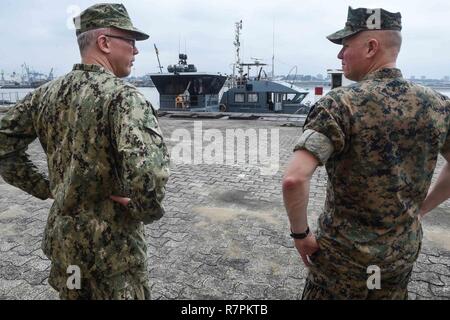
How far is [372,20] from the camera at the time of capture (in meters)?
1.69

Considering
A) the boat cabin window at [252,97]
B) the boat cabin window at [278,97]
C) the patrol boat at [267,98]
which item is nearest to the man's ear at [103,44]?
the patrol boat at [267,98]

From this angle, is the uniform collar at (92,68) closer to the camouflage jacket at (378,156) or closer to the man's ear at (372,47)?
the camouflage jacket at (378,156)

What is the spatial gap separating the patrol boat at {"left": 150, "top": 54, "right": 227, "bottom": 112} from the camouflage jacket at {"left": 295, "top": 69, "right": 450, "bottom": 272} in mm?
19387

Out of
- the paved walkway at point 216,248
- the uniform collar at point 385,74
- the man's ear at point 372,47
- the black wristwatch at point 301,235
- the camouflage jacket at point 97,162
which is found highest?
the man's ear at point 372,47

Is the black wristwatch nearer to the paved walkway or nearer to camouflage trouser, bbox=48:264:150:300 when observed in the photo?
camouflage trouser, bbox=48:264:150:300

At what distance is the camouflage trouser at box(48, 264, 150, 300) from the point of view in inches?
71.2

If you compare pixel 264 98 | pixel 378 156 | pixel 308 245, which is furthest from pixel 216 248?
pixel 264 98

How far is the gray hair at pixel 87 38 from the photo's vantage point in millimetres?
1747

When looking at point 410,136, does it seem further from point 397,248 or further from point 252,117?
point 252,117

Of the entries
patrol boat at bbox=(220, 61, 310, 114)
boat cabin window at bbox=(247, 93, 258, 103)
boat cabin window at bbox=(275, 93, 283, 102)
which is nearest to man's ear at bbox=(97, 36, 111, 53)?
patrol boat at bbox=(220, 61, 310, 114)

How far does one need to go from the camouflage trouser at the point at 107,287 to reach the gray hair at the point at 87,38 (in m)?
1.19

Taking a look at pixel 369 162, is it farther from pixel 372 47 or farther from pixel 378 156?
pixel 372 47

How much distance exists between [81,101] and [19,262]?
2563 mm
